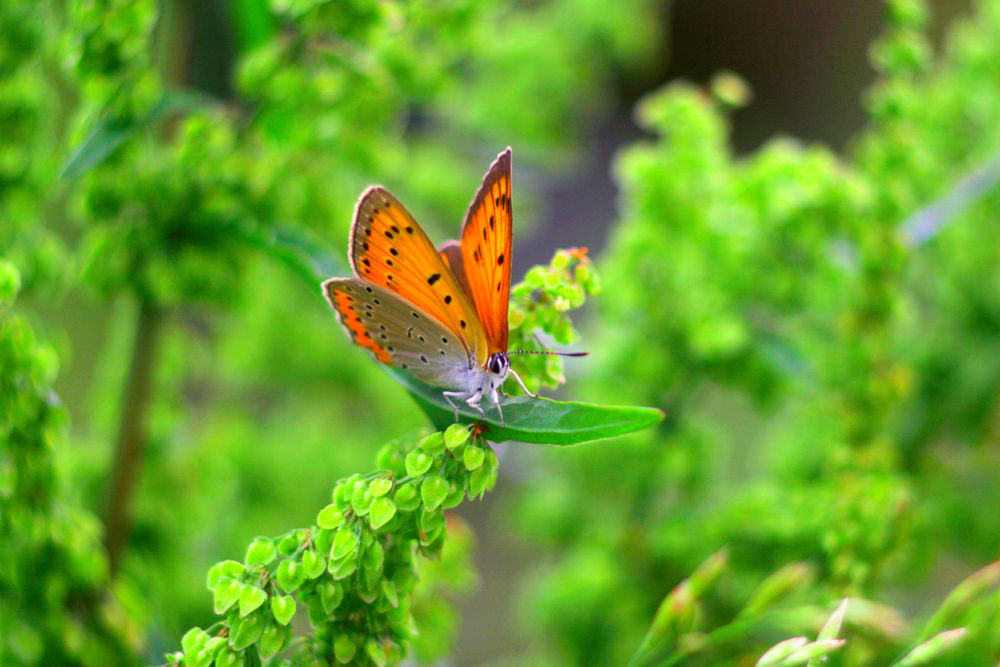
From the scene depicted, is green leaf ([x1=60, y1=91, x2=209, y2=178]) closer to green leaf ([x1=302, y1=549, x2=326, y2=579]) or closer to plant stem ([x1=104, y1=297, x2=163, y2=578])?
plant stem ([x1=104, y1=297, x2=163, y2=578])

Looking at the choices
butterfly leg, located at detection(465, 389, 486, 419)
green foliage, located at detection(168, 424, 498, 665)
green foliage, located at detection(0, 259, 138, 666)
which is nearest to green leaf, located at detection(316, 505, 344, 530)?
green foliage, located at detection(168, 424, 498, 665)

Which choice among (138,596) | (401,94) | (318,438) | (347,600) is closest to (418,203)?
(318,438)

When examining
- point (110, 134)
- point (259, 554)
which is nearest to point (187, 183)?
point (110, 134)

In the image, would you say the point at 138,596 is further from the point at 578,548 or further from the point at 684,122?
the point at 684,122

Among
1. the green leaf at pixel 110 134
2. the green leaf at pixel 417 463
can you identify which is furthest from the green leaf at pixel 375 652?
the green leaf at pixel 110 134

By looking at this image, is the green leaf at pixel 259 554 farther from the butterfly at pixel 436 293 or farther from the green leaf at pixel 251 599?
the butterfly at pixel 436 293

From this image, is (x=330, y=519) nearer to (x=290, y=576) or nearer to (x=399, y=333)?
(x=290, y=576)
